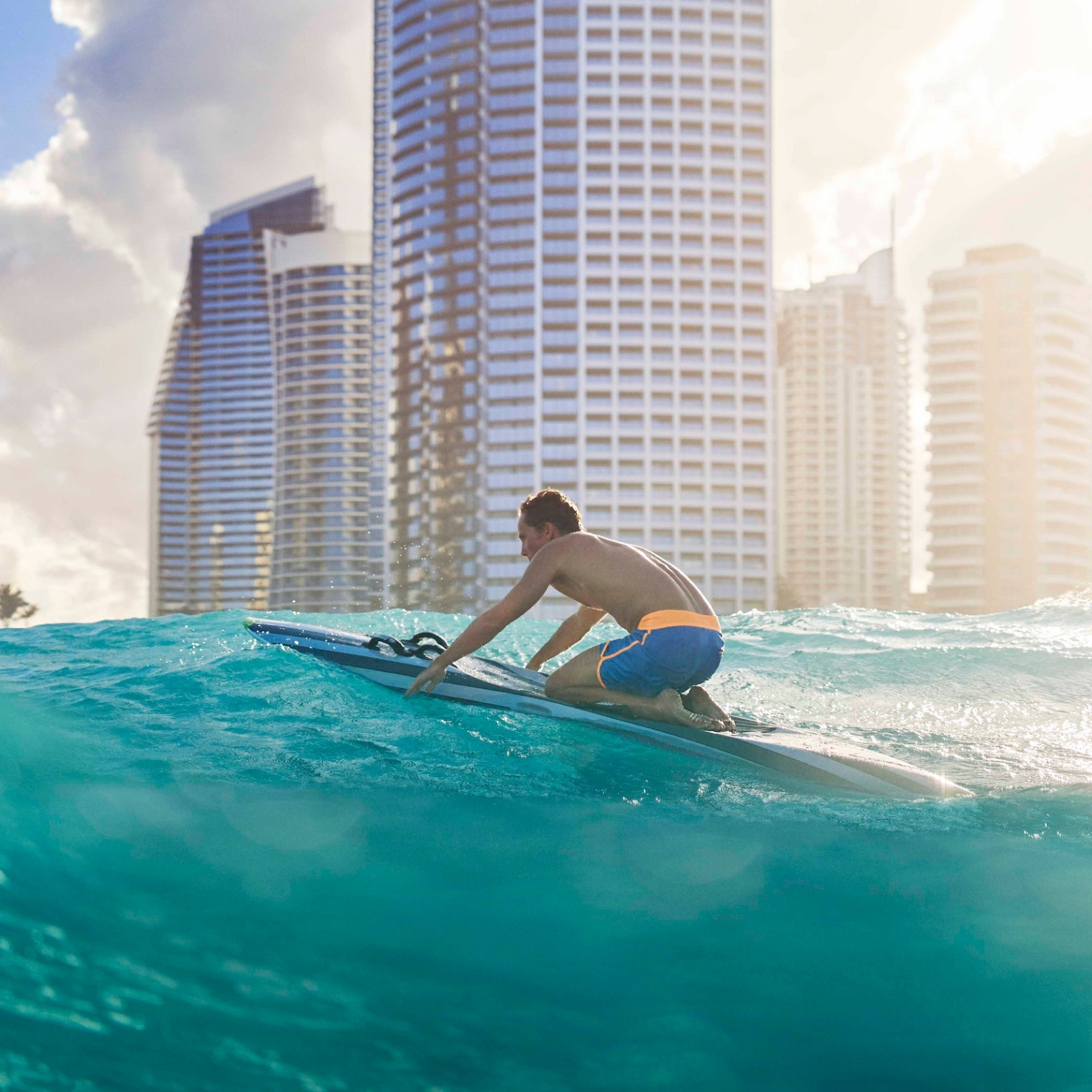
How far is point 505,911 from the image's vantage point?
13.3ft

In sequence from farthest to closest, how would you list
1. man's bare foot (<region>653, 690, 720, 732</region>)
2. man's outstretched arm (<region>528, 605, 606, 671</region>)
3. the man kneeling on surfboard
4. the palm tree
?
the palm tree, man's outstretched arm (<region>528, 605, 606, 671</region>), man's bare foot (<region>653, 690, 720, 732</region>), the man kneeling on surfboard

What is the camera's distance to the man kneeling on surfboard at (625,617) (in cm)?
526

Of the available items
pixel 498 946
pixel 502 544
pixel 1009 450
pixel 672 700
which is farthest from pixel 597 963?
pixel 1009 450

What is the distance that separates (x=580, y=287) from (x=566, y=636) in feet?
264

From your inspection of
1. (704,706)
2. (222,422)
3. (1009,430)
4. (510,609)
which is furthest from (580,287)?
(510,609)

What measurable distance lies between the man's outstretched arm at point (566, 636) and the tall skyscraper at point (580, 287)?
241 feet

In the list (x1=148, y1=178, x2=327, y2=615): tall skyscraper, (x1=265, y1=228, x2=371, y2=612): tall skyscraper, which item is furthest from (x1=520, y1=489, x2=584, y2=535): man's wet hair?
(x1=148, y1=178, x2=327, y2=615): tall skyscraper

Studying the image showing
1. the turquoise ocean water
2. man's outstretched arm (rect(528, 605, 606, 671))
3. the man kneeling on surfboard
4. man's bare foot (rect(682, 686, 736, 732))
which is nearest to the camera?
Result: the turquoise ocean water

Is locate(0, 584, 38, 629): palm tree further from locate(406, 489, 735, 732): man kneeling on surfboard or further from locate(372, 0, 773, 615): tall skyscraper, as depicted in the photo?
locate(406, 489, 735, 732): man kneeling on surfboard

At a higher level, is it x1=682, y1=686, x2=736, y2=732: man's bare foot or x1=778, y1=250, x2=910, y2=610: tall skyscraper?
x1=778, y1=250, x2=910, y2=610: tall skyscraper

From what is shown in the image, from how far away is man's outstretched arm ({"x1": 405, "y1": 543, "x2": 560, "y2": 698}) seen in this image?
197 inches

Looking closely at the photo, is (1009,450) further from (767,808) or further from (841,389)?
(767,808)

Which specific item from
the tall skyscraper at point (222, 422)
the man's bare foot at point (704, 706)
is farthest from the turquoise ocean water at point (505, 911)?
the tall skyscraper at point (222, 422)

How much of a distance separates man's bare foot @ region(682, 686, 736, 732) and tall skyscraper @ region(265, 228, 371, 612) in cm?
10654
